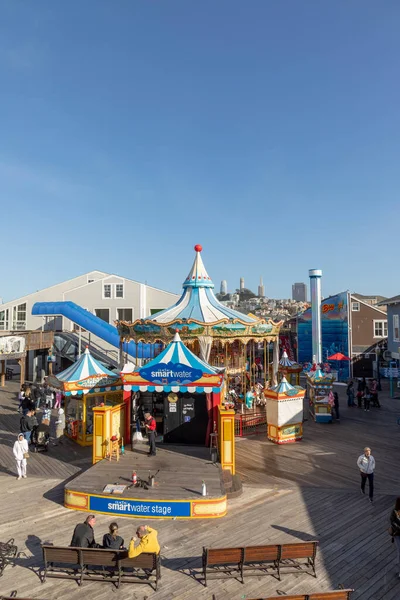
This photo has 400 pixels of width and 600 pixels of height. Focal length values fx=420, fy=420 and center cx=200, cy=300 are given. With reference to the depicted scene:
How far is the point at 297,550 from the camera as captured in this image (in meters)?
7.23

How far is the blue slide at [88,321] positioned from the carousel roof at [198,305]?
1060 centimetres

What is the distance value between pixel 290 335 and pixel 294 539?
1497 inches

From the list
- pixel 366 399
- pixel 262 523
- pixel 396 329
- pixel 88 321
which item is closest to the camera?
pixel 262 523

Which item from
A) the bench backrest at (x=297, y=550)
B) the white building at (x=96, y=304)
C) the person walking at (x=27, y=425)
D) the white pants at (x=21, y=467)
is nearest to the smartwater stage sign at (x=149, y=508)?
the bench backrest at (x=297, y=550)

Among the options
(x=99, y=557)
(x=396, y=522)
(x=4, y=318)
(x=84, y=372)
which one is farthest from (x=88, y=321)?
(x=396, y=522)

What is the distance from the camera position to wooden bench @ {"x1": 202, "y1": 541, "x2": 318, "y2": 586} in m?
7.09

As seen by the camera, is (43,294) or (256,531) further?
(43,294)

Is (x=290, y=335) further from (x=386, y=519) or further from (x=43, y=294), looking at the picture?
(x=386, y=519)

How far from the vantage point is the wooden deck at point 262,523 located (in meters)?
7.02

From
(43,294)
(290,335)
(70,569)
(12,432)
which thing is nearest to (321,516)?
(70,569)

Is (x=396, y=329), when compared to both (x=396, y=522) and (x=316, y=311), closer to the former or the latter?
(x=316, y=311)

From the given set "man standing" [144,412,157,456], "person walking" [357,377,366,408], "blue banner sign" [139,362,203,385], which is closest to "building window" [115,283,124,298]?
"person walking" [357,377,366,408]

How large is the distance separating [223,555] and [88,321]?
27.1 m

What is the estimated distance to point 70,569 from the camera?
7.38 metres
